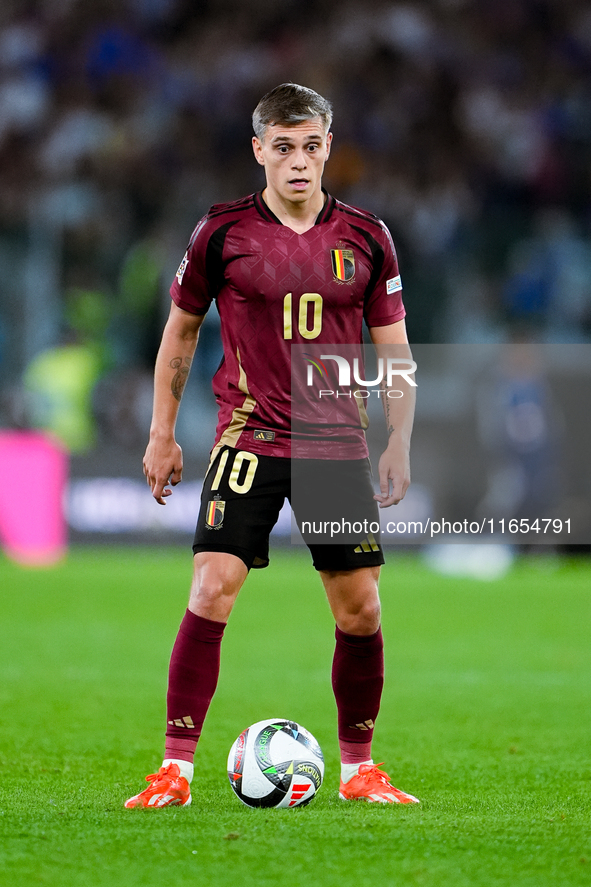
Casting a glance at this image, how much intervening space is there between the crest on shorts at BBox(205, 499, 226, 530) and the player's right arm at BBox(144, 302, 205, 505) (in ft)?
0.65

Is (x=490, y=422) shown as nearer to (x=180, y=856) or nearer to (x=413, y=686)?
(x=413, y=686)

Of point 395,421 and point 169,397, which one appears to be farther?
point 395,421

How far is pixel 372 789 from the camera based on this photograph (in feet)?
13.7

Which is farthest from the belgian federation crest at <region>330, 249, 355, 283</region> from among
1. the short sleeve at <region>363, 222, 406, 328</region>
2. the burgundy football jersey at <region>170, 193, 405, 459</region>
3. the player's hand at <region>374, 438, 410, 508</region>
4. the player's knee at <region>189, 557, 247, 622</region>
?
the player's knee at <region>189, 557, 247, 622</region>

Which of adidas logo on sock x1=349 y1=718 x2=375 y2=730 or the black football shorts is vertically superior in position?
the black football shorts

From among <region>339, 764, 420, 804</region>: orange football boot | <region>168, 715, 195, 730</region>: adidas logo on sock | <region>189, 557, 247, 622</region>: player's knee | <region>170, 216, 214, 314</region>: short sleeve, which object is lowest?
<region>339, 764, 420, 804</region>: orange football boot

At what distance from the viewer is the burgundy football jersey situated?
4117 mm

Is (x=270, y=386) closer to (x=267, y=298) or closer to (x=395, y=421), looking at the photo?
(x=267, y=298)

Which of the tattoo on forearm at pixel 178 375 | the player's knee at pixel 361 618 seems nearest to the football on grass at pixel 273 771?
the player's knee at pixel 361 618

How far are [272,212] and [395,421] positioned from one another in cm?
78

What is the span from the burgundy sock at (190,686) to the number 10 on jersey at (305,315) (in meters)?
0.93

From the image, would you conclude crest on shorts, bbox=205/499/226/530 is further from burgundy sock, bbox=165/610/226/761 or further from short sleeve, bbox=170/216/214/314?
short sleeve, bbox=170/216/214/314

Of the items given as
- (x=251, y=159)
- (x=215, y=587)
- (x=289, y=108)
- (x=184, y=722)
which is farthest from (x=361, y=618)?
(x=251, y=159)

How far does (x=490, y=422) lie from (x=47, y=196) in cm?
670
